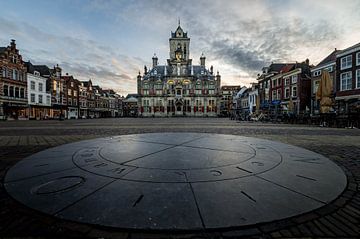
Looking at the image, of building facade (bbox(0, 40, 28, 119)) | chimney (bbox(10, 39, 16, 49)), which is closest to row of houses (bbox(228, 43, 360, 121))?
building facade (bbox(0, 40, 28, 119))

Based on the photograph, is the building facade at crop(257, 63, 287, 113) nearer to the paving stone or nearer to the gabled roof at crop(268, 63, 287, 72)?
the gabled roof at crop(268, 63, 287, 72)

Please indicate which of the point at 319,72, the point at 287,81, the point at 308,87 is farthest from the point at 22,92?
the point at 308,87

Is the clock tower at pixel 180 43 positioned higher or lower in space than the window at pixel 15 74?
higher

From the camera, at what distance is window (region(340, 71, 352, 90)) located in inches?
1007

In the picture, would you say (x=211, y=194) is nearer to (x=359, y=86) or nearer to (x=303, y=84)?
(x=359, y=86)

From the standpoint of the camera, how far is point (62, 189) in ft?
8.82

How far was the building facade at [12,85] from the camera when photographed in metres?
36.3

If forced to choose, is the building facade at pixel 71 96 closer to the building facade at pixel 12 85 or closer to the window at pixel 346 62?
the building facade at pixel 12 85

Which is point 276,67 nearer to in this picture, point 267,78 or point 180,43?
point 267,78

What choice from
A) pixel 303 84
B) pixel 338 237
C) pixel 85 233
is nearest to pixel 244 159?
pixel 338 237

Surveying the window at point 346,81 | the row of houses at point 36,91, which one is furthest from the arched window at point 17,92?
the window at point 346,81

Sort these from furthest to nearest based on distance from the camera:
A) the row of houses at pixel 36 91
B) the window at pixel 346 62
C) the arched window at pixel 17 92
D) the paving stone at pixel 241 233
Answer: the arched window at pixel 17 92 → the row of houses at pixel 36 91 → the window at pixel 346 62 → the paving stone at pixel 241 233

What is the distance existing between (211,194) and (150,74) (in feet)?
272

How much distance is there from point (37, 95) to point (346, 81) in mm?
58861
